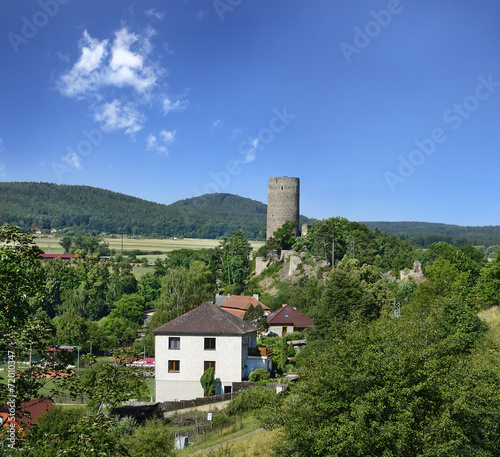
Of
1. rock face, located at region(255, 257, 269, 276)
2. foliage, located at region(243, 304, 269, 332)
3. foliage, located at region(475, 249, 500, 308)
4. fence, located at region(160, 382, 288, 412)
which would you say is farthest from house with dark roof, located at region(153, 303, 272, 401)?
rock face, located at region(255, 257, 269, 276)

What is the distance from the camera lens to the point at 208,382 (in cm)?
3484

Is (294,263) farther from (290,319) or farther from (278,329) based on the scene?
(278,329)

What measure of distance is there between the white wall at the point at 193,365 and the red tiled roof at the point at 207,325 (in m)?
0.46

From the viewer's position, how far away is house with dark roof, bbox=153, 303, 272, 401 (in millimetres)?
36250

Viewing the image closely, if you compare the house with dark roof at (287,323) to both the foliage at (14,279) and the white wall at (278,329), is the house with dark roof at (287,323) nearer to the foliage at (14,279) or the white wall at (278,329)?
the white wall at (278,329)

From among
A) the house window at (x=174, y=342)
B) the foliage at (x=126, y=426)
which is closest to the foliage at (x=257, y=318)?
the house window at (x=174, y=342)

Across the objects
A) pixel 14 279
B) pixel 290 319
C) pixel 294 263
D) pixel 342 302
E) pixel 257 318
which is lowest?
pixel 290 319

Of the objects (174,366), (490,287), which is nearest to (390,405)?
(174,366)

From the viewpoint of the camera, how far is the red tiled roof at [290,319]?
53.5 metres

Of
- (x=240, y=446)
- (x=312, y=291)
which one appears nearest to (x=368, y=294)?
(x=312, y=291)

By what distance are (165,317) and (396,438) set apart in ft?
134

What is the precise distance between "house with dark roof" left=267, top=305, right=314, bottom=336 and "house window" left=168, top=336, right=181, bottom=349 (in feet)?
58.0

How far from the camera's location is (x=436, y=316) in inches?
1144

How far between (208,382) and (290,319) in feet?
67.9
